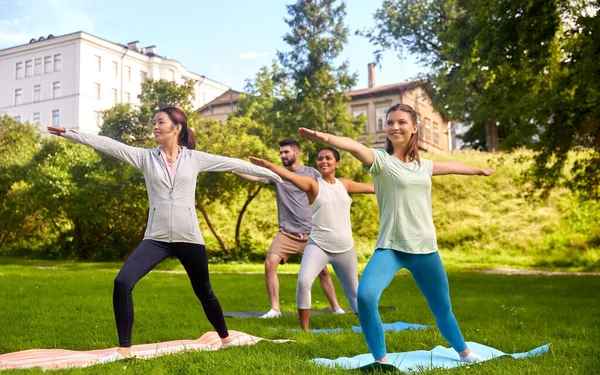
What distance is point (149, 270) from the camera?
5.36 meters

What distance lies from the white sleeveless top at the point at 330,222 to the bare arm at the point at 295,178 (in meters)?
0.11

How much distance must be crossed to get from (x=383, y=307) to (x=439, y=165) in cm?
508

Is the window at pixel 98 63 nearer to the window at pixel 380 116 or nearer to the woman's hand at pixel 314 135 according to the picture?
the window at pixel 380 116

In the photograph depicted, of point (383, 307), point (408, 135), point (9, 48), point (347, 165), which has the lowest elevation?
point (383, 307)

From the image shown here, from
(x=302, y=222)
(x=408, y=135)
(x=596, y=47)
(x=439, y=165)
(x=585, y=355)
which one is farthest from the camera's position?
(x=596, y=47)

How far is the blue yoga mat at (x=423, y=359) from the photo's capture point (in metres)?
5.05

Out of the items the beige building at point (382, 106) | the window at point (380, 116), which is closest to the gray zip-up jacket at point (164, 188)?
the beige building at point (382, 106)

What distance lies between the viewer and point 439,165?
532cm

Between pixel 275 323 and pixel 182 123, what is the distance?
3383 millimetres

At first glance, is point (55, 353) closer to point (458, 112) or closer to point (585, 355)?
point (585, 355)

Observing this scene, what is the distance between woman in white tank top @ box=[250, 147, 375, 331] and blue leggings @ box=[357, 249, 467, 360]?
2.29 metres

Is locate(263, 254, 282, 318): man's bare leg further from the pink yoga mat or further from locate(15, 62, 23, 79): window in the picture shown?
locate(15, 62, 23, 79): window

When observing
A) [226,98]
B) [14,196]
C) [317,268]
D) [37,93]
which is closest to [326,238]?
[317,268]

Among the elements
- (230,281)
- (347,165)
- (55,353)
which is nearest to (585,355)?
(55,353)
